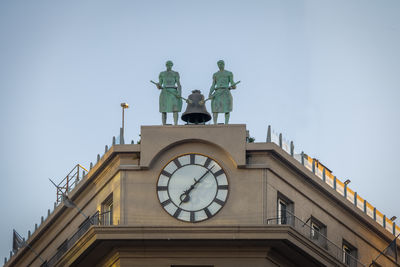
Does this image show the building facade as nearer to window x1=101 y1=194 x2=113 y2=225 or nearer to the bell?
window x1=101 y1=194 x2=113 y2=225

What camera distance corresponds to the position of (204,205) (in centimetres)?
7019

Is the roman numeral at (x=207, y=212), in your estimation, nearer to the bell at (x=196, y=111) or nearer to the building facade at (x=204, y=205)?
the building facade at (x=204, y=205)

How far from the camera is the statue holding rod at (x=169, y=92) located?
73312 mm

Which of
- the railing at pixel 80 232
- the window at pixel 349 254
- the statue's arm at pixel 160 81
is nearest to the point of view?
the railing at pixel 80 232

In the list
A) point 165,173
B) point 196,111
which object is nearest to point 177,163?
point 165,173

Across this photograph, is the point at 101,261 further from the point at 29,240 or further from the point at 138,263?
the point at 29,240

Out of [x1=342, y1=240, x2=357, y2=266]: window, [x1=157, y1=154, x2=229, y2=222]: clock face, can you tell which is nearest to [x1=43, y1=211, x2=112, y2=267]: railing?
[x1=157, y1=154, x2=229, y2=222]: clock face

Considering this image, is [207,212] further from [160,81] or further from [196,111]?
[160,81]

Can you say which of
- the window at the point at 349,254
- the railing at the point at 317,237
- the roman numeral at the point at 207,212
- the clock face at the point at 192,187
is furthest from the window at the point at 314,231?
the roman numeral at the point at 207,212

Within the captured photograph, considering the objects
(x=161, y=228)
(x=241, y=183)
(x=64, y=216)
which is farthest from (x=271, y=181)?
(x=64, y=216)

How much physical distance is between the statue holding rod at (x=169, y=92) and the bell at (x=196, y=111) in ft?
1.78

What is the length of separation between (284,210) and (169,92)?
26.8 ft

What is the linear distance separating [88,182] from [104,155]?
220 cm

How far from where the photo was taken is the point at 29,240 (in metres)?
82.0
